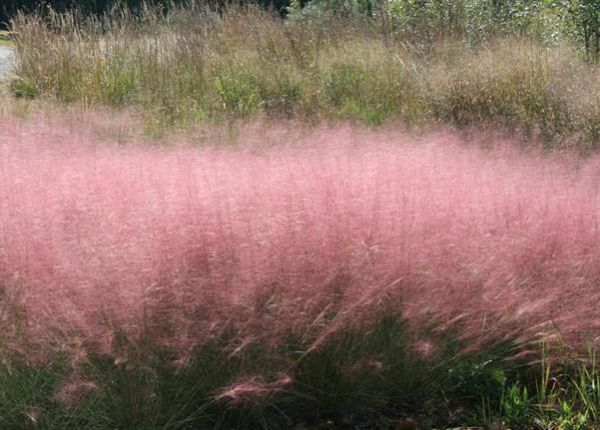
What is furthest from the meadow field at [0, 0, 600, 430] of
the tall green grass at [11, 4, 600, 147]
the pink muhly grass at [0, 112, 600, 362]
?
the tall green grass at [11, 4, 600, 147]

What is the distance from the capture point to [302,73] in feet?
29.7

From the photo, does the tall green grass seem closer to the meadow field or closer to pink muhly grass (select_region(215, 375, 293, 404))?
the meadow field

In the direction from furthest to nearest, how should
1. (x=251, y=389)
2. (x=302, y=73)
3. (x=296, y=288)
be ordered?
(x=302, y=73), (x=296, y=288), (x=251, y=389)

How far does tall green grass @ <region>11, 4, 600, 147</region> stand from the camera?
294 inches

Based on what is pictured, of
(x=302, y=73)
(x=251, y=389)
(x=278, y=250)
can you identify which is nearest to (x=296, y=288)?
(x=278, y=250)

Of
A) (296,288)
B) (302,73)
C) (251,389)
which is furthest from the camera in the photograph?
(302,73)

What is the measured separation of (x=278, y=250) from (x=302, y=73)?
20.1 feet

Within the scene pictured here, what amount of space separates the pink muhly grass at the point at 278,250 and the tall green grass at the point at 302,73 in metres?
2.84

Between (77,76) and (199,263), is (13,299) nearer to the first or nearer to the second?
(199,263)

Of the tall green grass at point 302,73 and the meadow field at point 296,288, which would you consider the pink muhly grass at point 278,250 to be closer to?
the meadow field at point 296,288

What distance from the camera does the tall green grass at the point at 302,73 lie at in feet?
24.5

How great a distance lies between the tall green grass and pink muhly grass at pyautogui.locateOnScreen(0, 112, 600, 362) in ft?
9.33

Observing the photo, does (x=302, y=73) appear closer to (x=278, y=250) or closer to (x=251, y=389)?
(x=278, y=250)

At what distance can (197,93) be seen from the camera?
8.55 metres
